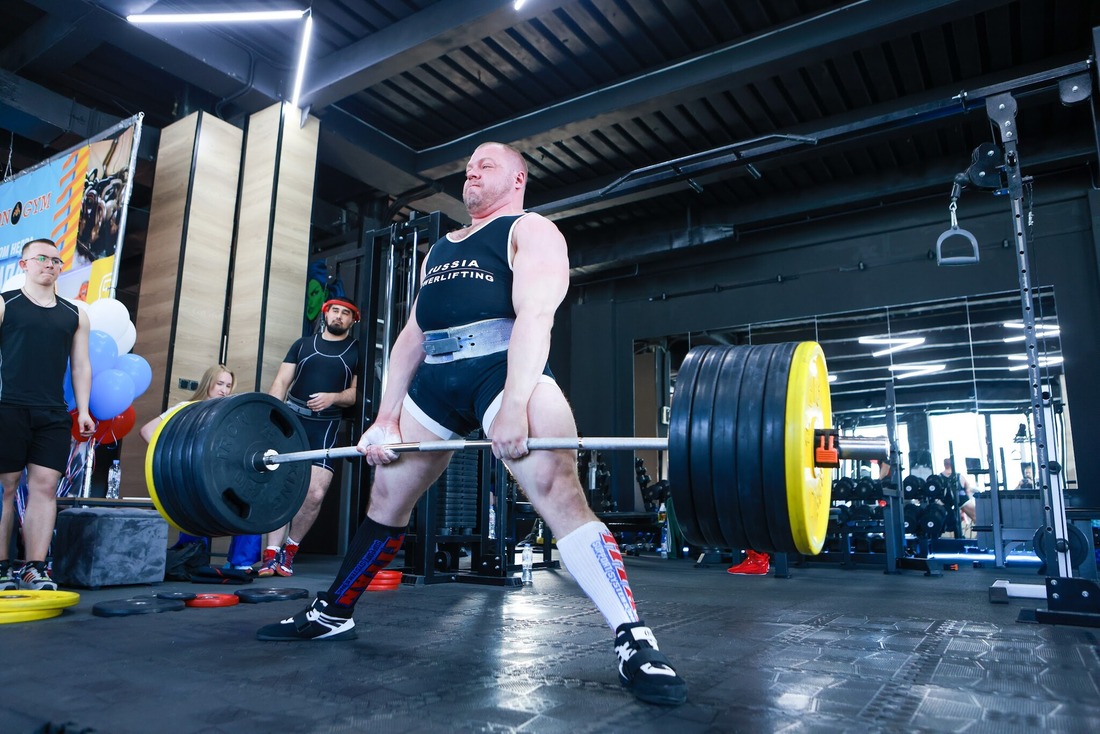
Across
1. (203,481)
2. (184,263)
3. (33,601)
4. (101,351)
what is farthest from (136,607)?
(184,263)

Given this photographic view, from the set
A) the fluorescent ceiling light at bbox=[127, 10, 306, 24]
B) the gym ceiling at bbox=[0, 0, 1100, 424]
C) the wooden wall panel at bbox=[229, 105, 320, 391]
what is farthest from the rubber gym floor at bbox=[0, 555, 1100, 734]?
the fluorescent ceiling light at bbox=[127, 10, 306, 24]

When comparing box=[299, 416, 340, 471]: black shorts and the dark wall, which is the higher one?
the dark wall

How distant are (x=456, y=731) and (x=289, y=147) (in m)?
4.94

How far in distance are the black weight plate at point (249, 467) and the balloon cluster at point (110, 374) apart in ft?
5.67

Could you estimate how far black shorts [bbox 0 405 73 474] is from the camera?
2.72 meters

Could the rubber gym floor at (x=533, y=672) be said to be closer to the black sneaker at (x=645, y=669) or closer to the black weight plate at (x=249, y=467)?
the black sneaker at (x=645, y=669)

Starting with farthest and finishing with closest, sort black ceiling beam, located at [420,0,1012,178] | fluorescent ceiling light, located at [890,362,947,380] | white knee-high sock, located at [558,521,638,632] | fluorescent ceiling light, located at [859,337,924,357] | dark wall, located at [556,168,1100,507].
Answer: fluorescent ceiling light, located at [859,337,924,357], fluorescent ceiling light, located at [890,362,947,380], dark wall, located at [556,168,1100,507], black ceiling beam, located at [420,0,1012,178], white knee-high sock, located at [558,521,638,632]

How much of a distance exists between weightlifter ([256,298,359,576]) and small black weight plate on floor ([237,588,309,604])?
37.2 inches

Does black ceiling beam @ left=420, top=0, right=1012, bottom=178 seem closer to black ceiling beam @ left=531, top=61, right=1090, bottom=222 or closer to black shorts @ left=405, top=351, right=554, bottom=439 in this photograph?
black ceiling beam @ left=531, top=61, right=1090, bottom=222

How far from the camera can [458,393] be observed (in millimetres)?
1739

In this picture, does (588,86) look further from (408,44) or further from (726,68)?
(408,44)

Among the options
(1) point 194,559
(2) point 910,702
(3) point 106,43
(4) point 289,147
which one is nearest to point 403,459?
(2) point 910,702

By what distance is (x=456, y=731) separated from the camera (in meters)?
1.10

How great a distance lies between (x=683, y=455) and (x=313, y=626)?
1.10 m
